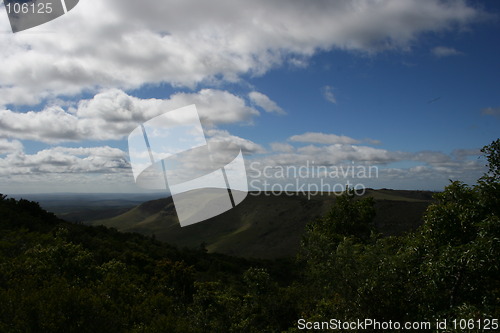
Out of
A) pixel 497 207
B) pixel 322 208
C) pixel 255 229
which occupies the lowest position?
pixel 255 229

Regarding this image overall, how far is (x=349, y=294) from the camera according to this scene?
10.4 meters

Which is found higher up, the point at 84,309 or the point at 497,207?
the point at 497,207

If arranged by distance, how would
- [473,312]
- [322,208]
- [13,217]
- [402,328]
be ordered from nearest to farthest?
[473,312] < [402,328] < [13,217] < [322,208]

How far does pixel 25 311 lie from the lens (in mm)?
10086

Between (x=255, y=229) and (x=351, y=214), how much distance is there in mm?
141060

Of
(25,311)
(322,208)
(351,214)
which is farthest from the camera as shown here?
(322,208)

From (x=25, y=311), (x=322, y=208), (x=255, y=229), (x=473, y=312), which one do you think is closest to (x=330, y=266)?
→ (x=473, y=312)

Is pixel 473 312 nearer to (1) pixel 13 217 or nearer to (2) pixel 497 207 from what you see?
(2) pixel 497 207

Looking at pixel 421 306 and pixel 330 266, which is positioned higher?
pixel 330 266

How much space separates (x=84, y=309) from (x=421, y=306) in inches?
411

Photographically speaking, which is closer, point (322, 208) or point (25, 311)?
point (25, 311)

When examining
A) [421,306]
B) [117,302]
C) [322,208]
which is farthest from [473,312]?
[322,208]

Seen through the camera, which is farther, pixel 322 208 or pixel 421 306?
pixel 322 208

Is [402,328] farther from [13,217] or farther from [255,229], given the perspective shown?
[255,229]
